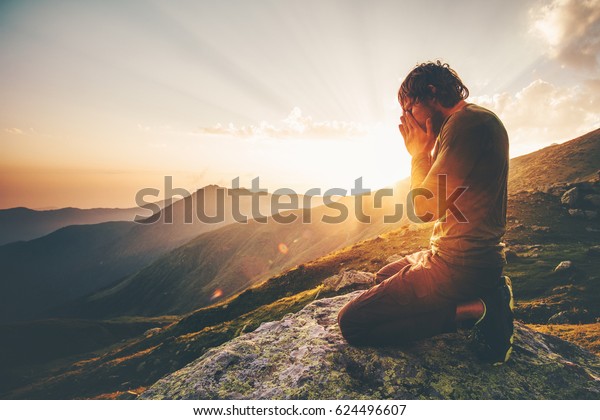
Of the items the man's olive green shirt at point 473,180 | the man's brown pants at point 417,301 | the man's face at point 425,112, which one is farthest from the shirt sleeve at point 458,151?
the man's brown pants at point 417,301

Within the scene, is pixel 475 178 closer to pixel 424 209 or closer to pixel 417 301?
pixel 424 209

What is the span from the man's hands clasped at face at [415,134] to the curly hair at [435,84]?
392 millimetres

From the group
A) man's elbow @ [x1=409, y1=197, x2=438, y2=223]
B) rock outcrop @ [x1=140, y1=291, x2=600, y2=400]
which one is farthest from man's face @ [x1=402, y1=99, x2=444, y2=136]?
rock outcrop @ [x1=140, y1=291, x2=600, y2=400]

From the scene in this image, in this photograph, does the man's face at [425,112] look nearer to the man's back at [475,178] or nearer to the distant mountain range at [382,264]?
the man's back at [475,178]

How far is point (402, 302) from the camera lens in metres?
5.60

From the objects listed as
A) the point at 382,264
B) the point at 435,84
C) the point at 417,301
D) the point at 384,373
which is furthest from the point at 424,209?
the point at 382,264

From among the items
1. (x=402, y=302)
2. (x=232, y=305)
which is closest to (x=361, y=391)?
(x=402, y=302)

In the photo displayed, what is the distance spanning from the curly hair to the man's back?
0.47 m

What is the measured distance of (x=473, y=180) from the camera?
4.96 meters

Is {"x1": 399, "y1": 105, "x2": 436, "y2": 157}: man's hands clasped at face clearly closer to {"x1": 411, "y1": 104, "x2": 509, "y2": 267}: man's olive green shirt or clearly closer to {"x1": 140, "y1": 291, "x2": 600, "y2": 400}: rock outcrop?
{"x1": 411, "y1": 104, "x2": 509, "y2": 267}: man's olive green shirt

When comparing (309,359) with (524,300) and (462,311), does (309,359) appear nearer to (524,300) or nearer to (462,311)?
(462,311)

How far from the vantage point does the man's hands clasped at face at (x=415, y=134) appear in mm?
5625

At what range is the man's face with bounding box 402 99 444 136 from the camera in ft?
18.3

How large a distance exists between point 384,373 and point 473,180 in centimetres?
392
